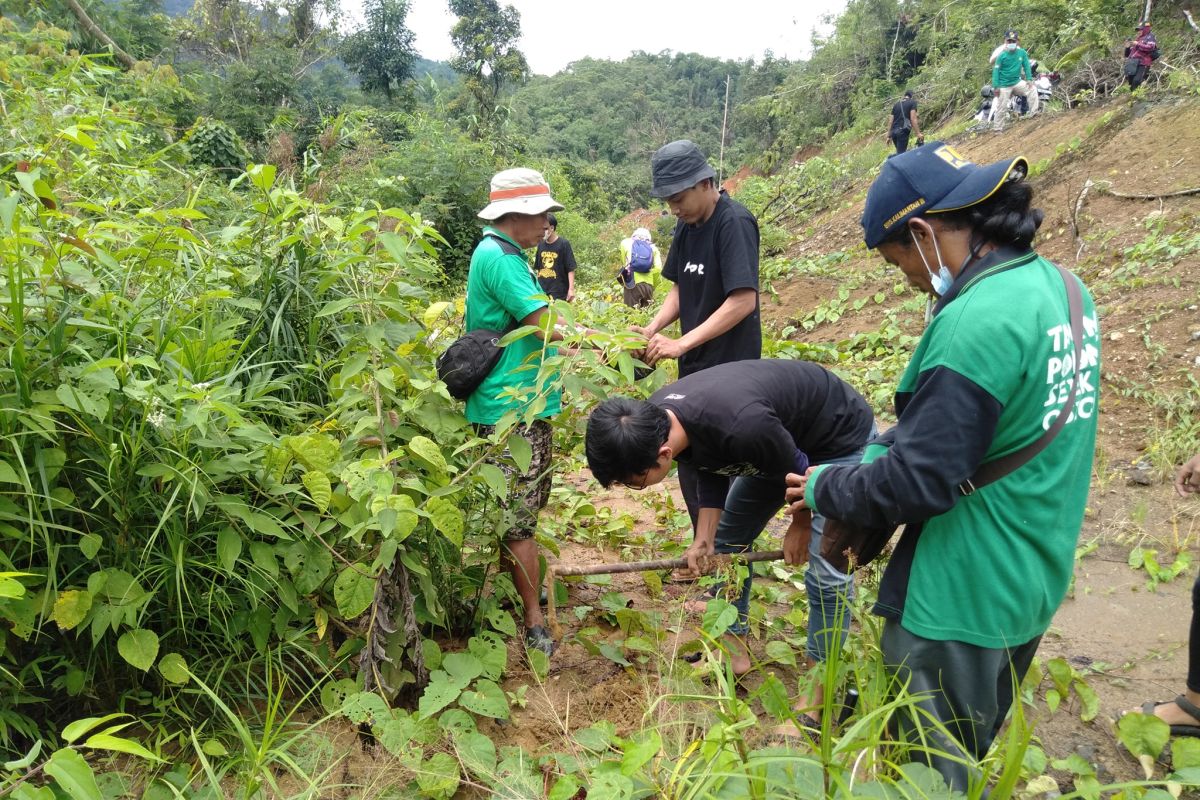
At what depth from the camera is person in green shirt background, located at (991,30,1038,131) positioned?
1195 cm

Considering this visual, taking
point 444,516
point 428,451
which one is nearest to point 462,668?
point 444,516

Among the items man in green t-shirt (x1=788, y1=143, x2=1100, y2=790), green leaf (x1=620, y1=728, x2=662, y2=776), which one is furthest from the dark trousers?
green leaf (x1=620, y1=728, x2=662, y2=776)

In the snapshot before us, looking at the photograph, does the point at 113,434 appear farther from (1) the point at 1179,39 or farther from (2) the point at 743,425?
(1) the point at 1179,39

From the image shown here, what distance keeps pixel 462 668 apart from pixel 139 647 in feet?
2.81

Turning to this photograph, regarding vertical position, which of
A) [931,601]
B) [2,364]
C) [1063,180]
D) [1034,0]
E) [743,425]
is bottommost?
[931,601]

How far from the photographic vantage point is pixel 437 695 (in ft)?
6.81

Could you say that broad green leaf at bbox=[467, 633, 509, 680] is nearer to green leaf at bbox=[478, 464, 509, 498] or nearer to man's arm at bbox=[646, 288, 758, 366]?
green leaf at bbox=[478, 464, 509, 498]

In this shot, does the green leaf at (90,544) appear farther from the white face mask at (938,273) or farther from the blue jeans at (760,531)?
the white face mask at (938,273)

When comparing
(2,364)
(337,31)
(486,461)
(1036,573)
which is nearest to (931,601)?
(1036,573)

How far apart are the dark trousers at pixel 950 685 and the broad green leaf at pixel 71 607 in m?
1.93

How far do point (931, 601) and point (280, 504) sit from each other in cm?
172

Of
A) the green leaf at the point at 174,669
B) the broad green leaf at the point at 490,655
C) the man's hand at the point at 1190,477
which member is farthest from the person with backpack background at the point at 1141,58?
the green leaf at the point at 174,669

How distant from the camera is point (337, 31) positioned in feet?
88.3

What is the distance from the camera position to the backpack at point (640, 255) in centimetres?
802
